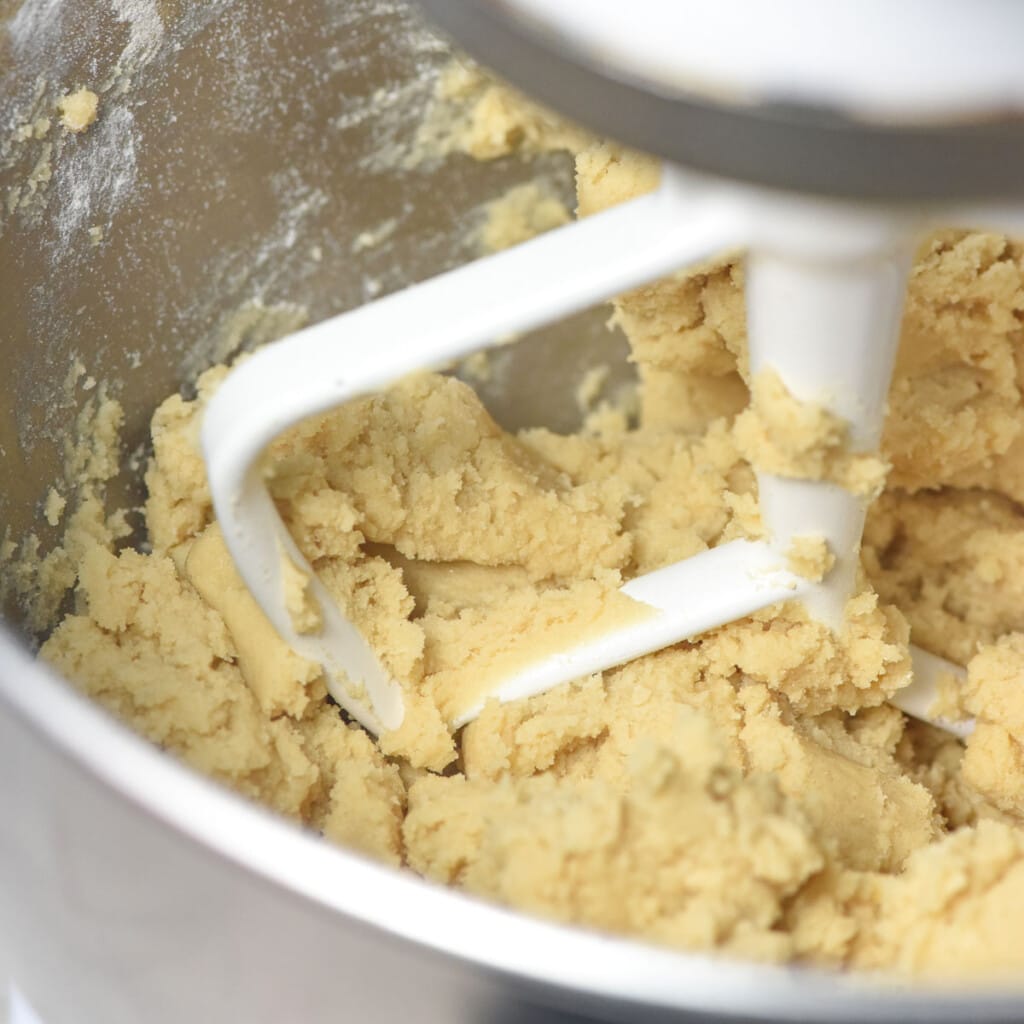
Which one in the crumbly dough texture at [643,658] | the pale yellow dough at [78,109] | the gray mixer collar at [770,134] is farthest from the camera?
the pale yellow dough at [78,109]

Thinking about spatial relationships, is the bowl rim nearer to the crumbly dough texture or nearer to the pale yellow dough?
the crumbly dough texture

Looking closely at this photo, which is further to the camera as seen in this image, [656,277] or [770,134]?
[656,277]

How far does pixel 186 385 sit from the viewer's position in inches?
33.2

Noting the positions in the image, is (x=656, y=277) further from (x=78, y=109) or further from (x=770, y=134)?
(x=78, y=109)

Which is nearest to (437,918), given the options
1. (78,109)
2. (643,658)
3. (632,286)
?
(632,286)

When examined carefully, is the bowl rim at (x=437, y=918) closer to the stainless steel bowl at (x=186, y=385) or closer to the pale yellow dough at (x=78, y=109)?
the stainless steel bowl at (x=186, y=385)

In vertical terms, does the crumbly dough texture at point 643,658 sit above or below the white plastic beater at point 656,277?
below

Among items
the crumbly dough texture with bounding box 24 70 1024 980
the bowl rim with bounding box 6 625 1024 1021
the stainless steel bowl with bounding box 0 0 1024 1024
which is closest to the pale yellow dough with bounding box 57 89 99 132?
the stainless steel bowl with bounding box 0 0 1024 1024

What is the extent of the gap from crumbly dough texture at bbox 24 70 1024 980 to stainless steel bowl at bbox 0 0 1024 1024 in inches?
2.3

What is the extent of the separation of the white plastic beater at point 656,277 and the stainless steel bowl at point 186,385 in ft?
0.46

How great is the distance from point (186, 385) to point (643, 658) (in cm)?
33

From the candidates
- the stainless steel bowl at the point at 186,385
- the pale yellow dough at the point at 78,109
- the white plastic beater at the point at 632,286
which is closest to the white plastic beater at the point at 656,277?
the white plastic beater at the point at 632,286

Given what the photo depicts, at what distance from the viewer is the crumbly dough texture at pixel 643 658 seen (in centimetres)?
54

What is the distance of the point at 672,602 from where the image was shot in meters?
0.70
